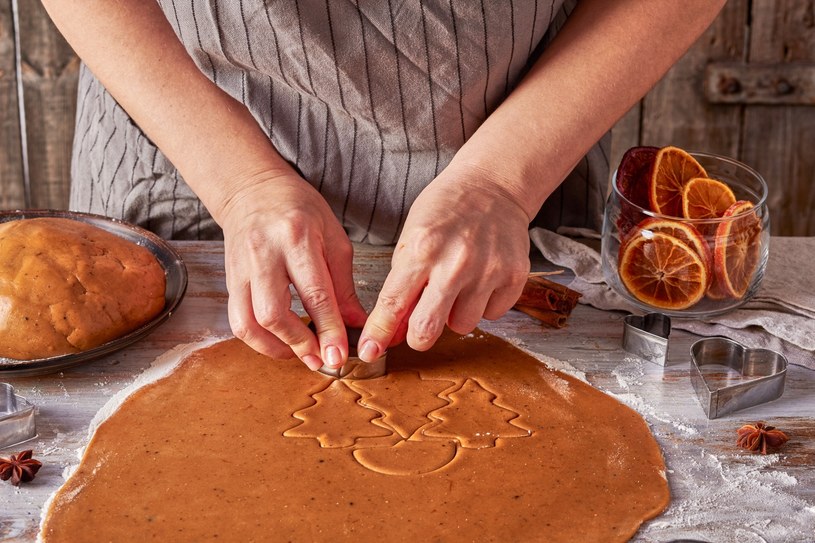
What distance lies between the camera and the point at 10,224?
131cm

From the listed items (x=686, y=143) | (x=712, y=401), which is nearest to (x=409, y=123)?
(x=712, y=401)

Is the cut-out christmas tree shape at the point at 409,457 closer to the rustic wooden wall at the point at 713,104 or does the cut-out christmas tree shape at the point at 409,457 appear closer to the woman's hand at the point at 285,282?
the woman's hand at the point at 285,282

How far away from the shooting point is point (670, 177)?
1321 millimetres

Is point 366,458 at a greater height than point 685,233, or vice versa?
point 685,233

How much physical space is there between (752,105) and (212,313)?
183 centimetres

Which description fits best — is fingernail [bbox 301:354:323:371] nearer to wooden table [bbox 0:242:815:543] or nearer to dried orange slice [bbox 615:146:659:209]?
A: wooden table [bbox 0:242:815:543]

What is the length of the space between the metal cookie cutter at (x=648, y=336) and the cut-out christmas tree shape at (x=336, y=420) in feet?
1.25

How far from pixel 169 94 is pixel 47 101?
141 cm

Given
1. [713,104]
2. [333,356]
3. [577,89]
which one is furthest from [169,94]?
[713,104]

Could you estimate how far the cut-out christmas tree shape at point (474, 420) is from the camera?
43.1 inches

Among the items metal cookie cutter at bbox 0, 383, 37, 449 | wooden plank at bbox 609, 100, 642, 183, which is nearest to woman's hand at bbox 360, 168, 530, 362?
metal cookie cutter at bbox 0, 383, 37, 449

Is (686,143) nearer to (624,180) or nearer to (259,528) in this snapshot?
(624,180)

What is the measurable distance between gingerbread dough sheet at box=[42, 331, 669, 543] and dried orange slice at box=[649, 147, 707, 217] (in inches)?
11.4

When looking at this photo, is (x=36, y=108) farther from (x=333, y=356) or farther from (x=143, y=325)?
(x=333, y=356)
